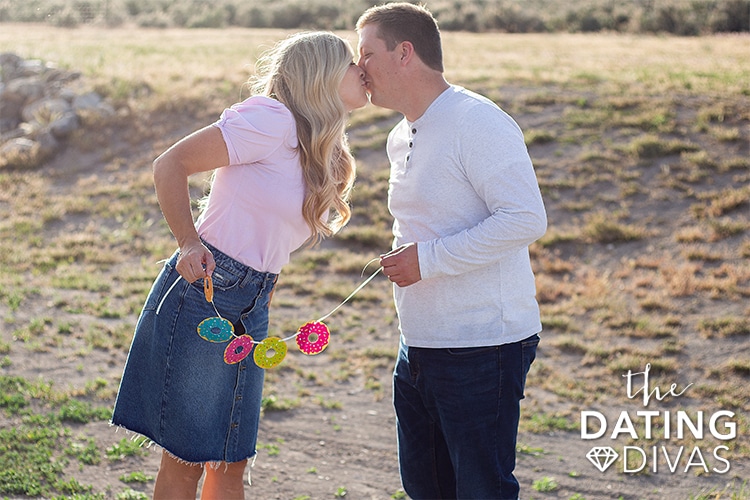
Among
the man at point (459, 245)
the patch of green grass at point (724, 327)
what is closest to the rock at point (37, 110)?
the patch of green grass at point (724, 327)

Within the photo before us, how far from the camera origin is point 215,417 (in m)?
2.94

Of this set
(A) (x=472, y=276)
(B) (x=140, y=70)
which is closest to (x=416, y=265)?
(A) (x=472, y=276)

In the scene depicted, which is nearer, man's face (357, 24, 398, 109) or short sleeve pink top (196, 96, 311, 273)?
short sleeve pink top (196, 96, 311, 273)

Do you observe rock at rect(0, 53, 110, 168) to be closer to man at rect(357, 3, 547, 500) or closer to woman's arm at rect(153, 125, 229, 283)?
woman's arm at rect(153, 125, 229, 283)

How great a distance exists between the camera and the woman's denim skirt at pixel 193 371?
9.29ft

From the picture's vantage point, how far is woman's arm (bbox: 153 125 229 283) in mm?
2703

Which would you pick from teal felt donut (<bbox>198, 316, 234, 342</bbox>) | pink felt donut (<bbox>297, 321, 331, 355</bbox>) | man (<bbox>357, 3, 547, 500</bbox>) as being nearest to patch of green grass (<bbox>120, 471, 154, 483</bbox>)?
pink felt donut (<bbox>297, 321, 331, 355</bbox>)

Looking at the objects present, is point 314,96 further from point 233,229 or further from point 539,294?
point 539,294

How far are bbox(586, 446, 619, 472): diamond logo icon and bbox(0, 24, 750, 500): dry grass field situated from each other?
5cm

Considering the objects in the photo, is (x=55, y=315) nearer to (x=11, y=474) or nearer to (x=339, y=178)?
(x=11, y=474)

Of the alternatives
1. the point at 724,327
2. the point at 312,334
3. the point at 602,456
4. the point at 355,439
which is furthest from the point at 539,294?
the point at 312,334

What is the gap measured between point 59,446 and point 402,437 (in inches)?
88.1

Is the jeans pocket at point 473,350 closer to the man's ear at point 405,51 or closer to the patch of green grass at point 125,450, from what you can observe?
the man's ear at point 405,51

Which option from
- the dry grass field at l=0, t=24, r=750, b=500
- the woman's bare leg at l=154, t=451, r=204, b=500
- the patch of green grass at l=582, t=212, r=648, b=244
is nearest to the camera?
the woman's bare leg at l=154, t=451, r=204, b=500
